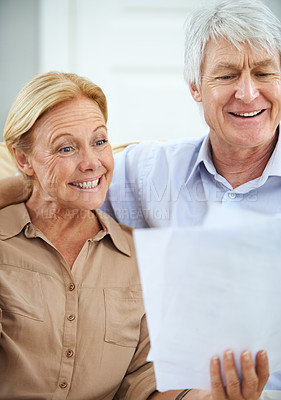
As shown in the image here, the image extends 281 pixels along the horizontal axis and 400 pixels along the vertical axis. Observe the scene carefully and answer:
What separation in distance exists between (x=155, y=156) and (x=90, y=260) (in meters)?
0.48

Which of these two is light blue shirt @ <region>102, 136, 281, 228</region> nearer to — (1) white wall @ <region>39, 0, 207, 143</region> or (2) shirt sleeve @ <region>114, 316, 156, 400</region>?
(2) shirt sleeve @ <region>114, 316, 156, 400</region>

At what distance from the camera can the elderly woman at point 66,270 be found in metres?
1.15

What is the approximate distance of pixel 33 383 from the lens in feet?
3.73

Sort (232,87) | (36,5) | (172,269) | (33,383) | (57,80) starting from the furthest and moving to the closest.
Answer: (36,5), (232,87), (57,80), (33,383), (172,269)

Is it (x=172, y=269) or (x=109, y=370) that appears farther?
(x=109, y=370)

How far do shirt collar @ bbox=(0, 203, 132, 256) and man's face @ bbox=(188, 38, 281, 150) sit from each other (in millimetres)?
415

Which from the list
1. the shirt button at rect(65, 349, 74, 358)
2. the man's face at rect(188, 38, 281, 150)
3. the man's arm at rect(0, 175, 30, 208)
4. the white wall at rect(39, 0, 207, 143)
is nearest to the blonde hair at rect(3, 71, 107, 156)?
the man's arm at rect(0, 175, 30, 208)

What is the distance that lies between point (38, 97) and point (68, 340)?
59 cm

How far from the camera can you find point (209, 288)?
850 millimetres

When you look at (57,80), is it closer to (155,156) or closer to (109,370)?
(155,156)

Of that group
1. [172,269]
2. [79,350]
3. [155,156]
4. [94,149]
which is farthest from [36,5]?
[172,269]

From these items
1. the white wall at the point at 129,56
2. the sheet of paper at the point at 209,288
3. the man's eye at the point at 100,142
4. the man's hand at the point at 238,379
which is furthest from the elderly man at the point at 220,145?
the white wall at the point at 129,56

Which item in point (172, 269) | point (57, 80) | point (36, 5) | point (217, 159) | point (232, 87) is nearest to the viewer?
point (172, 269)

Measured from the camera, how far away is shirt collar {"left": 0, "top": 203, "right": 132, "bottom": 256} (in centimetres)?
125
